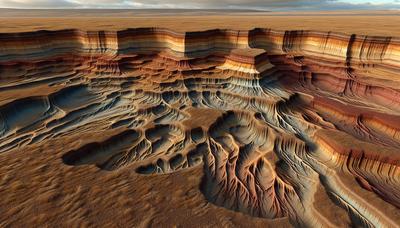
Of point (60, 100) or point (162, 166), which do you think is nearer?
point (162, 166)

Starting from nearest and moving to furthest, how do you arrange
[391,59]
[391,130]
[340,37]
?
[391,130]
[391,59]
[340,37]

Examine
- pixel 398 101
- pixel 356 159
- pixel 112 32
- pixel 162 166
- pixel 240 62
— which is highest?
pixel 112 32

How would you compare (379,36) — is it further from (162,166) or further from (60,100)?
(60,100)

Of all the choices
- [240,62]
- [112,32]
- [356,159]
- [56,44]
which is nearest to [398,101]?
[356,159]

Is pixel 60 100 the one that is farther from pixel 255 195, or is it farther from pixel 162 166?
pixel 255 195

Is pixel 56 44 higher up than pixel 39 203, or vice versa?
pixel 56 44

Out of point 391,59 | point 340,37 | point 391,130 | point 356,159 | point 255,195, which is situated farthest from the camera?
point 340,37
